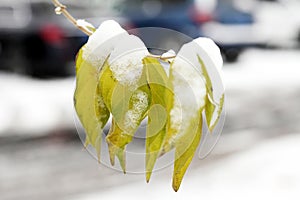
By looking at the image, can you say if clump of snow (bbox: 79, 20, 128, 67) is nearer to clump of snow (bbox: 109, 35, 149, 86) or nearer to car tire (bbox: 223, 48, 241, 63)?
clump of snow (bbox: 109, 35, 149, 86)

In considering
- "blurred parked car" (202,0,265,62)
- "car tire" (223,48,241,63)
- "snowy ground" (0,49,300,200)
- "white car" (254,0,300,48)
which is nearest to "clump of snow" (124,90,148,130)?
"snowy ground" (0,49,300,200)

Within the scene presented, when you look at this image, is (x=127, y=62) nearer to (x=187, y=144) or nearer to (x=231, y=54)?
(x=187, y=144)

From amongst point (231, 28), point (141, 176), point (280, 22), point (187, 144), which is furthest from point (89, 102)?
point (280, 22)

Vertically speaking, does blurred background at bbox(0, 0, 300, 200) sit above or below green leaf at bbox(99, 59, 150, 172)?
below

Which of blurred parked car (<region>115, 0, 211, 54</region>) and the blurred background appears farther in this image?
blurred parked car (<region>115, 0, 211, 54</region>)

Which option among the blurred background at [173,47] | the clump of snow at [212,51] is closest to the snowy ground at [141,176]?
the blurred background at [173,47]

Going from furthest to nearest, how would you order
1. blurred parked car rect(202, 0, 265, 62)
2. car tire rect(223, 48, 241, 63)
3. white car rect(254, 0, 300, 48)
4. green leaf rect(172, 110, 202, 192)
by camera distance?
white car rect(254, 0, 300, 48), car tire rect(223, 48, 241, 63), blurred parked car rect(202, 0, 265, 62), green leaf rect(172, 110, 202, 192)

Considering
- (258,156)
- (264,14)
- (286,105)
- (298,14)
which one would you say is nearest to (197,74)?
(258,156)

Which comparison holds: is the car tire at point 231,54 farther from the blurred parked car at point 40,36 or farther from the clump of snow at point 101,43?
the clump of snow at point 101,43
